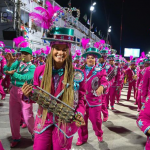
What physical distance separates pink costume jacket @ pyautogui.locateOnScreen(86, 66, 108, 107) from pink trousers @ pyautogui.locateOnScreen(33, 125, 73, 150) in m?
2.07

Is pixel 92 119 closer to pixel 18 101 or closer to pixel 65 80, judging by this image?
pixel 18 101

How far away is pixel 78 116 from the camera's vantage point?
6.33 feet

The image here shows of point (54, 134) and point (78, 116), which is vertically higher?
point (78, 116)

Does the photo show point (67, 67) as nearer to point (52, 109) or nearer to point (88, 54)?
point (52, 109)

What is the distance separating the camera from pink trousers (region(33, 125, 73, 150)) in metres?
2.00

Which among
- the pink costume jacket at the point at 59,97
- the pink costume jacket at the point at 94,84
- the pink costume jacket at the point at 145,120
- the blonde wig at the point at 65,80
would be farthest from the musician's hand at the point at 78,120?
the pink costume jacket at the point at 94,84

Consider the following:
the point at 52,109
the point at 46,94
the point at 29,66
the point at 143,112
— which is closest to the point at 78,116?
the point at 52,109

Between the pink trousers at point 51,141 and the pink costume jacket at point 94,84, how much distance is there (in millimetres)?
2071

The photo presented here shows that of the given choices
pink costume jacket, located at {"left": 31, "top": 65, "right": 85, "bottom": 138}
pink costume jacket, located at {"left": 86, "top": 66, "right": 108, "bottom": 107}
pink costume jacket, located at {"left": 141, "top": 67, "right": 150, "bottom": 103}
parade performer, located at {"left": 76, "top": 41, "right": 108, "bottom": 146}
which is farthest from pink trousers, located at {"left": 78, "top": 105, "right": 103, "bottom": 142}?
pink costume jacket, located at {"left": 31, "top": 65, "right": 85, "bottom": 138}

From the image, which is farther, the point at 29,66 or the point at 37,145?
the point at 29,66

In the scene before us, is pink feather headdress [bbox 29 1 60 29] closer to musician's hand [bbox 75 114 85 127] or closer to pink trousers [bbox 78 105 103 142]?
musician's hand [bbox 75 114 85 127]

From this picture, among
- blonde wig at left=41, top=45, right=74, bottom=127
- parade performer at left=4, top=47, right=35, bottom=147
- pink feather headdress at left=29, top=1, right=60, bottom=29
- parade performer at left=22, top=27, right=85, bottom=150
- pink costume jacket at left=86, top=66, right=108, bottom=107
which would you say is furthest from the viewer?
pink costume jacket at left=86, top=66, right=108, bottom=107

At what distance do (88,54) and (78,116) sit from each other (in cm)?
263

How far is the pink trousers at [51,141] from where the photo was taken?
2.00 meters
